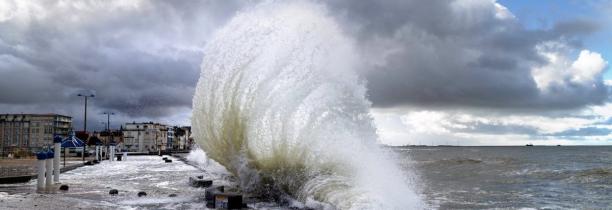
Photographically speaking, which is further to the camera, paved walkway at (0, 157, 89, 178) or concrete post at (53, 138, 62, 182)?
paved walkway at (0, 157, 89, 178)

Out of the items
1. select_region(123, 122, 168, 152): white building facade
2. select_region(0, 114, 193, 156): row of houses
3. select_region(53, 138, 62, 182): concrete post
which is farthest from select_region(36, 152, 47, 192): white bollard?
select_region(123, 122, 168, 152): white building facade

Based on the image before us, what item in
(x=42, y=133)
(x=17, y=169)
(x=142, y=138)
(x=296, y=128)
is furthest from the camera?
(x=142, y=138)

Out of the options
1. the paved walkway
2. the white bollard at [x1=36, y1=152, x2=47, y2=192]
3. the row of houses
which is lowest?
the paved walkway

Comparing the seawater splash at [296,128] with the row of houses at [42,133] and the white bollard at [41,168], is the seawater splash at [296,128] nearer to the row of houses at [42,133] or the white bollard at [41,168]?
the white bollard at [41,168]

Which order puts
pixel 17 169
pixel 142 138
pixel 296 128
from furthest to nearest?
pixel 142 138
pixel 17 169
pixel 296 128

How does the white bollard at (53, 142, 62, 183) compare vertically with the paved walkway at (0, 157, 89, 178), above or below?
above

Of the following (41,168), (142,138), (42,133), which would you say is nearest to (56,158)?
(41,168)

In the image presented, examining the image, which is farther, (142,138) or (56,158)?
(142,138)

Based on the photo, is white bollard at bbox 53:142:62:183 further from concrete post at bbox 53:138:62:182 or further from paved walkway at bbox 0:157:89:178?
paved walkway at bbox 0:157:89:178

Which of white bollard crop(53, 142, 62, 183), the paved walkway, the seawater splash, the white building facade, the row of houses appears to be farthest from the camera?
the white building facade

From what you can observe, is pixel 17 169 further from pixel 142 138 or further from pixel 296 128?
pixel 142 138

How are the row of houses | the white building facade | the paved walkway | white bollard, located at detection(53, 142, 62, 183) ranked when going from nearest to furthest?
white bollard, located at detection(53, 142, 62, 183), the paved walkway, the row of houses, the white building facade

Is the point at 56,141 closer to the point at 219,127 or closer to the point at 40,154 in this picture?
the point at 40,154

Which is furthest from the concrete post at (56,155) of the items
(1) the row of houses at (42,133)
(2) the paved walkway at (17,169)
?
(1) the row of houses at (42,133)
